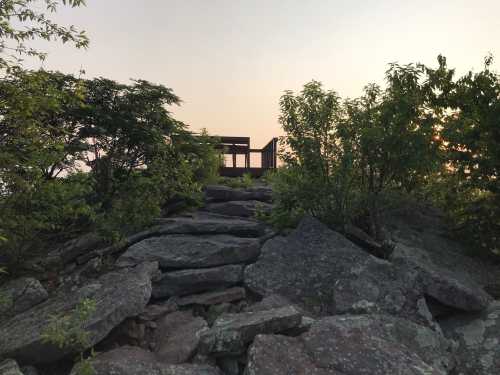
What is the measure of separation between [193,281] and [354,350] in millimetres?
3015

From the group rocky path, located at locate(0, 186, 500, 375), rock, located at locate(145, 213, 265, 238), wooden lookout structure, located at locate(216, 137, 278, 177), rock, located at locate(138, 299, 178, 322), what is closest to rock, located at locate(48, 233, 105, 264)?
rocky path, located at locate(0, 186, 500, 375)

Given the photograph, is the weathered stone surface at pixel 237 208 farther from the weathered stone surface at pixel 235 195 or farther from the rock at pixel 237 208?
the weathered stone surface at pixel 235 195

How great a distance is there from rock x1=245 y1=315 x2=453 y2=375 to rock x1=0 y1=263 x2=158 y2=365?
177 cm

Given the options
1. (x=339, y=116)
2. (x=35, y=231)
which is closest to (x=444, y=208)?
(x=339, y=116)

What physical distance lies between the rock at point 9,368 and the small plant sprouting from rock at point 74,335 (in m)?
0.36

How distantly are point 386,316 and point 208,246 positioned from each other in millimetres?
3261

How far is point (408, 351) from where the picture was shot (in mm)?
4621

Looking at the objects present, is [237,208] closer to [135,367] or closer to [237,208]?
[237,208]

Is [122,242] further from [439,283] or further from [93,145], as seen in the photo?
[439,283]

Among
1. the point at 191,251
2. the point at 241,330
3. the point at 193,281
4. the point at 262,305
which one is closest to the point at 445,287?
the point at 262,305

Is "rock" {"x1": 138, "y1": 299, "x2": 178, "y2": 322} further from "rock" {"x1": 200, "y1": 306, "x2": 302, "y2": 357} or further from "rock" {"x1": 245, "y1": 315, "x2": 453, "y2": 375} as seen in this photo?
"rock" {"x1": 245, "y1": 315, "x2": 453, "y2": 375}

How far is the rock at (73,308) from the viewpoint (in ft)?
15.9

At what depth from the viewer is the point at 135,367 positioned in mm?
4535

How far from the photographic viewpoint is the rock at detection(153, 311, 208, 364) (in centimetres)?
496
